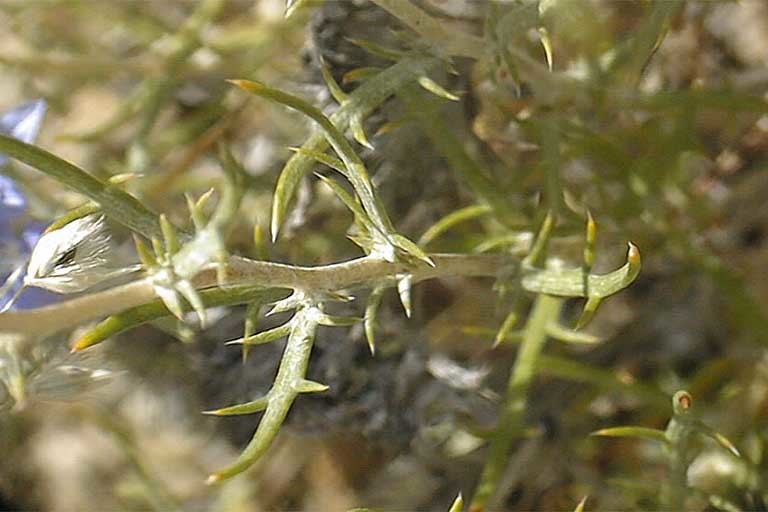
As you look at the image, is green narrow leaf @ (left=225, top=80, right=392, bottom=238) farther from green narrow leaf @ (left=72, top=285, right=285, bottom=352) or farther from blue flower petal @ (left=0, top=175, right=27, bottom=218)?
blue flower petal @ (left=0, top=175, right=27, bottom=218)

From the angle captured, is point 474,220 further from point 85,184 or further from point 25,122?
point 85,184

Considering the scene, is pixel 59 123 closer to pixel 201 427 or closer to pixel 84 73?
pixel 84 73

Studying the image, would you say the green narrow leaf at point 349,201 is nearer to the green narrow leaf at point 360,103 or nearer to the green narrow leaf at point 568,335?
the green narrow leaf at point 360,103

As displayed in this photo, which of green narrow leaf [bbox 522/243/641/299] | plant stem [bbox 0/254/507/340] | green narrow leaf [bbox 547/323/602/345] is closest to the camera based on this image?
plant stem [bbox 0/254/507/340]

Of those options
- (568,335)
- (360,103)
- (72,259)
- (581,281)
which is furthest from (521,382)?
(72,259)

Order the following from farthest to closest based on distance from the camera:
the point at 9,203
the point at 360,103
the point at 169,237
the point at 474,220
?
the point at 474,220 < the point at 9,203 < the point at 360,103 < the point at 169,237

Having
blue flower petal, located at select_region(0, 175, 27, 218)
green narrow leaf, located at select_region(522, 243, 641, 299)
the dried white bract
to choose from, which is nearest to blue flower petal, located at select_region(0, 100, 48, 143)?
blue flower petal, located at select_region(0, 175, 27, 218)

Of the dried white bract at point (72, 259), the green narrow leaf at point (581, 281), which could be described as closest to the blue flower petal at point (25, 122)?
the dried white bract at point (72, 259)
